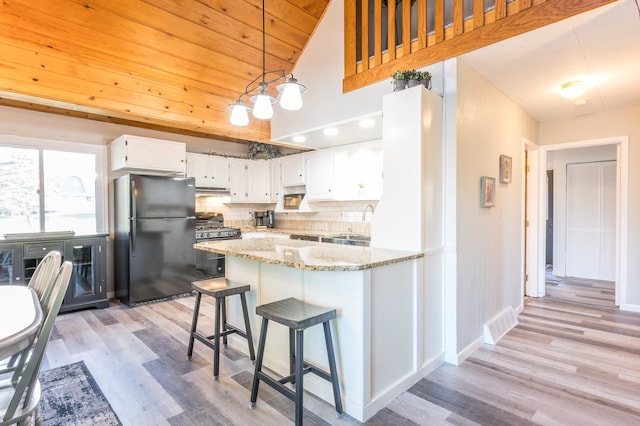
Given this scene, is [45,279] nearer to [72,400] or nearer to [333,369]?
[72,400]

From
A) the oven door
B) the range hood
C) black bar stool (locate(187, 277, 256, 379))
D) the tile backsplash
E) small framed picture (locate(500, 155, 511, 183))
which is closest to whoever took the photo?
black bar stool (locate(187, 277, 256, 379))

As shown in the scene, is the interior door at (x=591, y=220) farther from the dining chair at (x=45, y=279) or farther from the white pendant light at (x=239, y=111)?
the dining chair at (x=45, y=279)

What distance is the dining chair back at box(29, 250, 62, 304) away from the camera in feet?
6.26

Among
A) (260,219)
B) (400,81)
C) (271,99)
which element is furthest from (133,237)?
(400,81)

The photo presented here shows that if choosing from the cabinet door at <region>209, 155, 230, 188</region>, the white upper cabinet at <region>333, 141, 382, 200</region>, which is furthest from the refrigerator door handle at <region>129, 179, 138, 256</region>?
the white upper cabinet at <region>333, 141, 382, 200</region>

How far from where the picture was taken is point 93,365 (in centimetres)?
263

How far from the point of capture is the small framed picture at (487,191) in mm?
3000

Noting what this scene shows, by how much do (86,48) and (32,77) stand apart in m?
0.54

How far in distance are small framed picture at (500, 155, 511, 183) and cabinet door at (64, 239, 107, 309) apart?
465 cm

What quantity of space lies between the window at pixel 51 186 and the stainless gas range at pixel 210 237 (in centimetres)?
128

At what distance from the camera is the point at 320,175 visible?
4.97m

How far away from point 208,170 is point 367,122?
110 inches

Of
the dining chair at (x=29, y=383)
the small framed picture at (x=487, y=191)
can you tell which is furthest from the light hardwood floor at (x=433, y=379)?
the small framed picture at (x=487, y=191)

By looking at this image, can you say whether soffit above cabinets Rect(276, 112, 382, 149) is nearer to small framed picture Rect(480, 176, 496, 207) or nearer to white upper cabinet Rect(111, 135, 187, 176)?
small framed picture Rect(480, 176, 496, 207)
